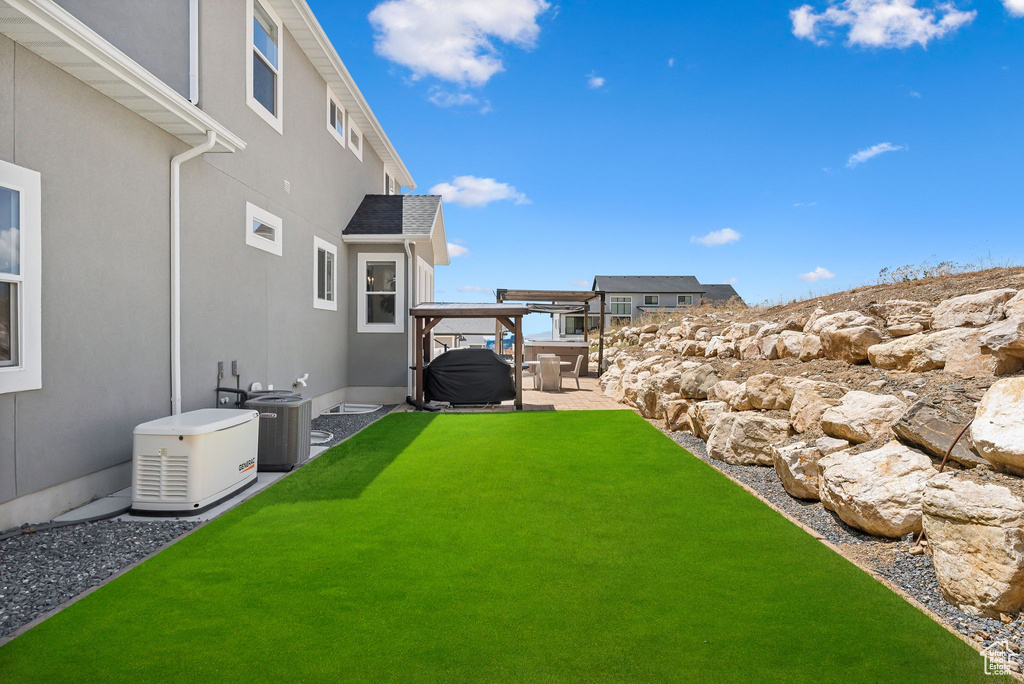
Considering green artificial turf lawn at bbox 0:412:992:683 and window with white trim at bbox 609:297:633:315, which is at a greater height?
window with white trim at bbox 609:297:633:315

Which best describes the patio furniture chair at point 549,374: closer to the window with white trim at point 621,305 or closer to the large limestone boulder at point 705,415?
the large limestone boulder at point 705,415

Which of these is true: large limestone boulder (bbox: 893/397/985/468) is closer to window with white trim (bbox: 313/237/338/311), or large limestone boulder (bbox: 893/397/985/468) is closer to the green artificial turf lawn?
the green artificial turf lawn

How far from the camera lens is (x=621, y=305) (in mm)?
42688

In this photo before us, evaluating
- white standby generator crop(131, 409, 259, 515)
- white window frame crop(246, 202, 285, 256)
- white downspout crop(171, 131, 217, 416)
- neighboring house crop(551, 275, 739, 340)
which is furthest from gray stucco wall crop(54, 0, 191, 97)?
neighboring house crop(551, 275, 739, 340)

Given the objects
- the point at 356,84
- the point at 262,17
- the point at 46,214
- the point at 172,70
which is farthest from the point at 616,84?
the point at 46,214

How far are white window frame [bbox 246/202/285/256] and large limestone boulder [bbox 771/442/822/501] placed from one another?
6502mm

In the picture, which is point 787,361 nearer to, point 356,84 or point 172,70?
point 172,70

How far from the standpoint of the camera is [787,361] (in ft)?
21.2

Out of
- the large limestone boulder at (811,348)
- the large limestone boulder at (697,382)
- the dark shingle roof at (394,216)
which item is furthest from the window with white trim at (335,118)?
A: the large limestone boulder at (811,348)

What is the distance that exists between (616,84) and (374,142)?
5752mm

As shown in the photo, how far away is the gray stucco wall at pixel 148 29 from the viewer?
4.16 meters

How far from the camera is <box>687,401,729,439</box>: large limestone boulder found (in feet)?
20.6

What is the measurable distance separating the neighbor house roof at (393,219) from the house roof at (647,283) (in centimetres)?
3293

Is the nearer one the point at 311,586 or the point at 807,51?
the point at 311,586
